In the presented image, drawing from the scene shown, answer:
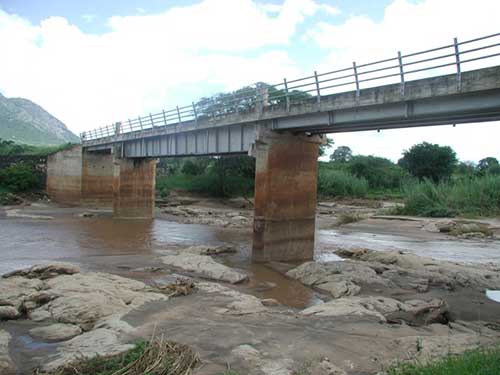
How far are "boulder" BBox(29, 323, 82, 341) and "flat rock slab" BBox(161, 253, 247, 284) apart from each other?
21.0 feet

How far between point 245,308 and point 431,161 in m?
67.8

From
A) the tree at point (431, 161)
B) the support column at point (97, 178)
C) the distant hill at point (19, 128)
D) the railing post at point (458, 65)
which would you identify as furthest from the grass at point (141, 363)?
the distant hill at point (19, 128)

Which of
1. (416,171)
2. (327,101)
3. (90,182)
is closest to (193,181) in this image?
(90,182)

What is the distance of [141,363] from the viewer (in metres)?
6.47

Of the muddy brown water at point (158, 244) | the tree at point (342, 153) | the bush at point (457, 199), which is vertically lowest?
the muddy brown water at point (158, 244)

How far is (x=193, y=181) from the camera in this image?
58.5 metres

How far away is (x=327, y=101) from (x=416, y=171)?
6174 centimetres

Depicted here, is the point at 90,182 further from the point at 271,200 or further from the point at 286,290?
the point at 286,290

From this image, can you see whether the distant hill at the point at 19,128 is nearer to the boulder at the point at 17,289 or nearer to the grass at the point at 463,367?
the boulder at the point at 17,289

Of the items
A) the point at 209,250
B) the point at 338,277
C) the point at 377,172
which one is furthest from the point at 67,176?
the point at 377,172

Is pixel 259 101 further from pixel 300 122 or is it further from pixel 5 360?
pixel 5 360

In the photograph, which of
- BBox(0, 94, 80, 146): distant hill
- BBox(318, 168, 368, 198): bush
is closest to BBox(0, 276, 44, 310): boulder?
BBox(318, 168, 368, 198): bush

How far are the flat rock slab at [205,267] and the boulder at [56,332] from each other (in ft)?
21.0

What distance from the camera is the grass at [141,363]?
630 centimetres
